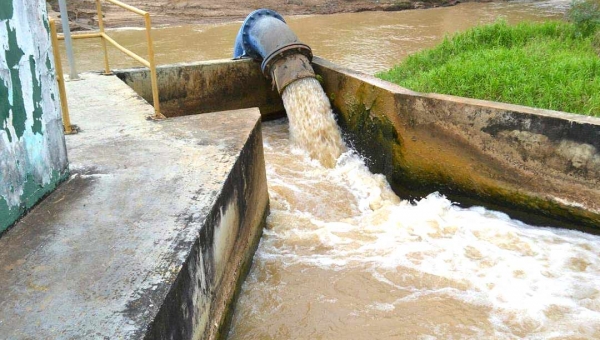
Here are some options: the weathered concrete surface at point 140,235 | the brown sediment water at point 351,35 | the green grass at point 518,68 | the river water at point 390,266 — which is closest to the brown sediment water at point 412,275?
the river water at point 390,266

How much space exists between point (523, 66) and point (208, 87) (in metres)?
3.61

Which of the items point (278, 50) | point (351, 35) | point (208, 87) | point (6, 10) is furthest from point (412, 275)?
point (351, 35)

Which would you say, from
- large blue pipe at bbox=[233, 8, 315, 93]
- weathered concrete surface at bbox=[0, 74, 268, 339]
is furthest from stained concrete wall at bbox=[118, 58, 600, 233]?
weathered concrete surface at bbox=[0, 74, 268, 339]

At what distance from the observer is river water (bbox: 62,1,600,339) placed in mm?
3303

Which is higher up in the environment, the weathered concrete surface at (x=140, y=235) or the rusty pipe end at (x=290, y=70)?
the rusty pipe end at (x=290, y=70)

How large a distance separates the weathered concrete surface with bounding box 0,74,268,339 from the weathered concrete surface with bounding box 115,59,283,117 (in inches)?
76.4

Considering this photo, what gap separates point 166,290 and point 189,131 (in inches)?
79.2

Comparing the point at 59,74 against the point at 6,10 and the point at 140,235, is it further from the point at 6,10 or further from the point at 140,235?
the point at 140,235

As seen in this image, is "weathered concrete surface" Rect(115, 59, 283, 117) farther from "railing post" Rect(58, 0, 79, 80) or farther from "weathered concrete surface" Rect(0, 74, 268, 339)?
"weathered concrete surface" Rect(0, 74, 268, 339)

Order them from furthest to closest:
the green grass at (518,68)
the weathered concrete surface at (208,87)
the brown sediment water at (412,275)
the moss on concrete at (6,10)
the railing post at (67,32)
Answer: the weathered concrete surface at (208,87) → the railing post at (67,32) → the green grass at (518,68) → the brown sediment water at (412,275) → the moss on concrete at (6,10)

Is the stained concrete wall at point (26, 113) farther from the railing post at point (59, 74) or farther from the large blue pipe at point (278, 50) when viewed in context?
the large blue pipe at point (278, 50)

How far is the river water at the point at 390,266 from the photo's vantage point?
3.30 m

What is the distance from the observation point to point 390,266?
3.89 metres

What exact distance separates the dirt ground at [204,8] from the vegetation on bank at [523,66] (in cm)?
1022
